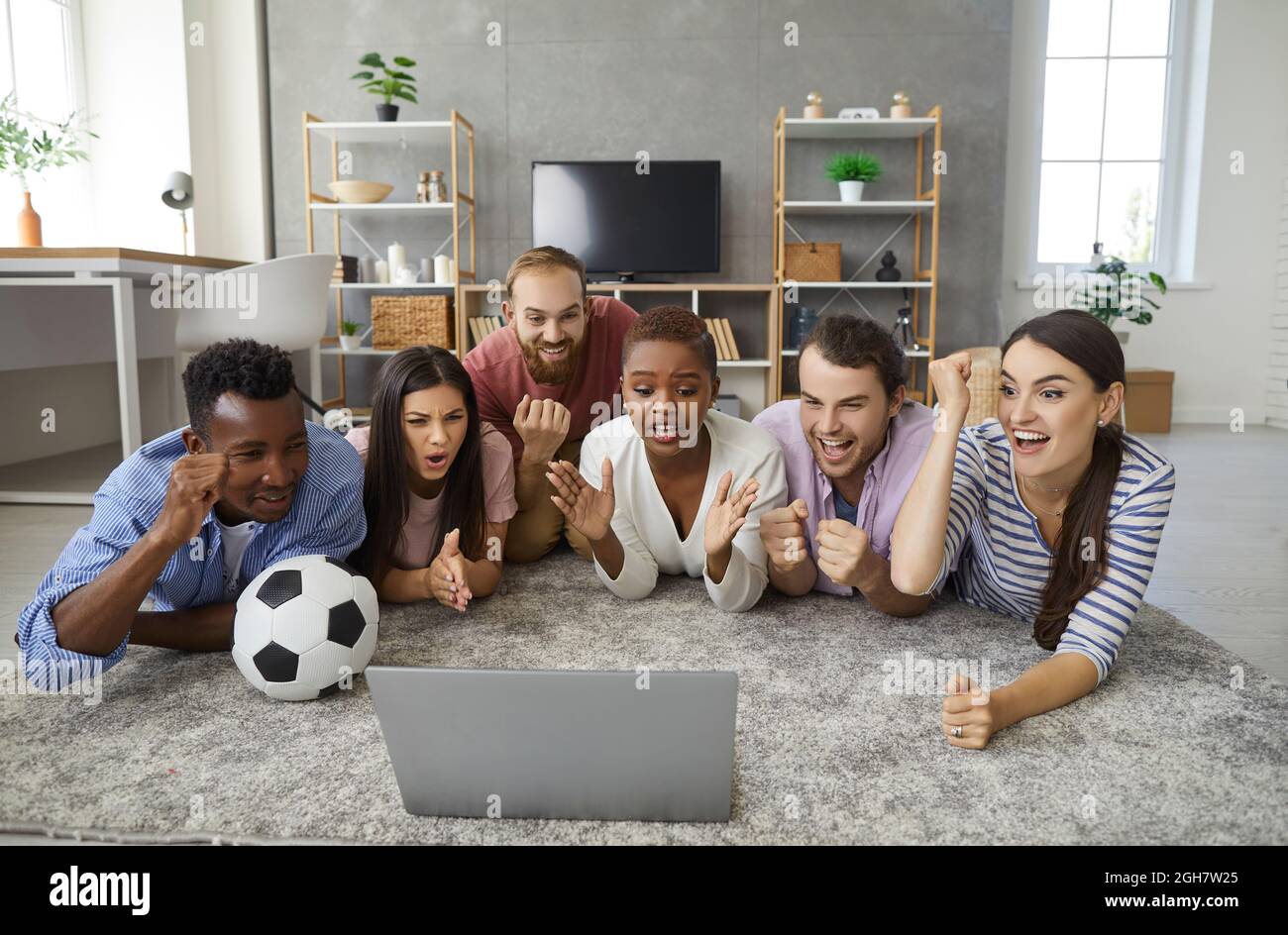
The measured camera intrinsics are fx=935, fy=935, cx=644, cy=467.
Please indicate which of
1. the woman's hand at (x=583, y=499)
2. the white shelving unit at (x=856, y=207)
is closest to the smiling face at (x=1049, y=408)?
the woman's hand at (x=583, y=499)

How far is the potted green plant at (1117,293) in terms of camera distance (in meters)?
5.41

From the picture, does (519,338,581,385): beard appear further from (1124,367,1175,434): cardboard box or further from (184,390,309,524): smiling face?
(1124,367,1175,434): cardboard box

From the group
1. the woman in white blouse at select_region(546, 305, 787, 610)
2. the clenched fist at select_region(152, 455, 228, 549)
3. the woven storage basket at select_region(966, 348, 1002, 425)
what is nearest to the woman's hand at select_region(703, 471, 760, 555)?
the woman in white blouse at select_region(546, 305, 787, 610)

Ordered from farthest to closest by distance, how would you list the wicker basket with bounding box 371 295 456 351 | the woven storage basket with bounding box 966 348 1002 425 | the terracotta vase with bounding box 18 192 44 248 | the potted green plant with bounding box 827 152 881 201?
1. the wicker basket with bounding box 371 295 456 351
2. the potted green plant with bounding box 827 152 881 201
3. the terracotta vase with bounding box 18 192 44 248
4. the woven storage basket with bounding box 966 348 1002 425

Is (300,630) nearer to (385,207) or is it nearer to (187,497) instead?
(187,497)

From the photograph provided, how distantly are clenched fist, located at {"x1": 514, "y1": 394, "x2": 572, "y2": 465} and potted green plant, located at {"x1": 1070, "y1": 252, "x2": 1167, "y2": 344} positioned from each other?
14.2 feet

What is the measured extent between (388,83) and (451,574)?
12.8ft

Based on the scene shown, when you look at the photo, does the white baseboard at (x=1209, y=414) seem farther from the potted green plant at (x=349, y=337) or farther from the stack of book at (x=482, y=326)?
the potted green plant at (x=349, y=337)

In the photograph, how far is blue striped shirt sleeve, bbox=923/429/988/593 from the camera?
1654mm

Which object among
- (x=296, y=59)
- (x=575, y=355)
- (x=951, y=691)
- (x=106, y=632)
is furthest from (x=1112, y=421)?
(x=296, y=59)

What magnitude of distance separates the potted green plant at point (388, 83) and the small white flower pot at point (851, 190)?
2.25m

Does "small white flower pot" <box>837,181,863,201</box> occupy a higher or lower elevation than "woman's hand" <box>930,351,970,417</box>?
higher

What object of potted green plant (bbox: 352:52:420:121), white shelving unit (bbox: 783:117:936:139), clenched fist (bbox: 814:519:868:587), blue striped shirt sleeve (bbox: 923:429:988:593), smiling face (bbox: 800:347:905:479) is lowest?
clenched fist (bbox: 814:519:868:587)

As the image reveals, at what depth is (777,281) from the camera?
493 cm
